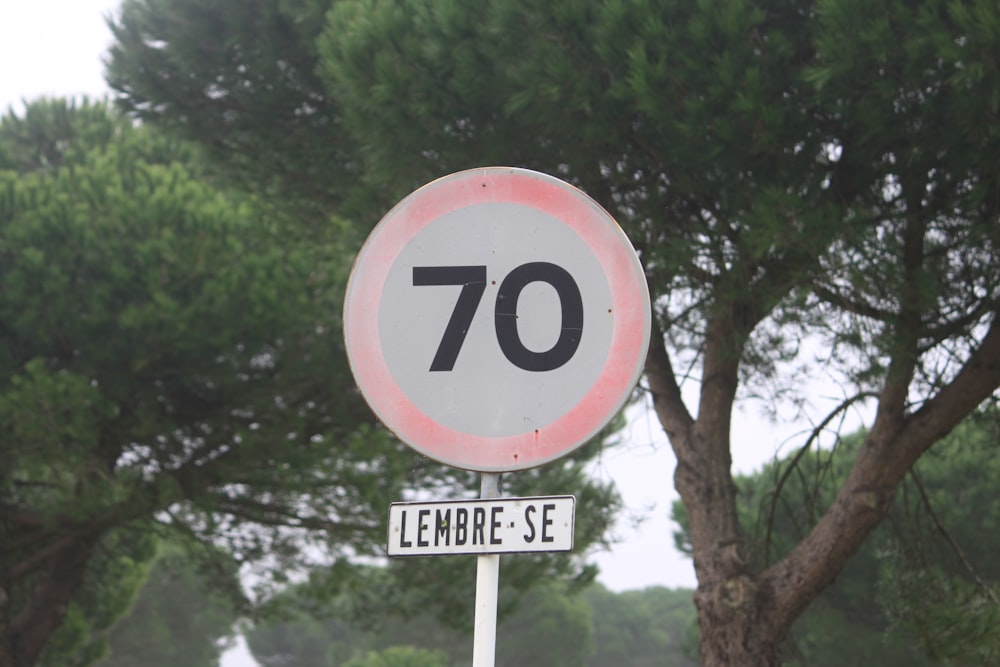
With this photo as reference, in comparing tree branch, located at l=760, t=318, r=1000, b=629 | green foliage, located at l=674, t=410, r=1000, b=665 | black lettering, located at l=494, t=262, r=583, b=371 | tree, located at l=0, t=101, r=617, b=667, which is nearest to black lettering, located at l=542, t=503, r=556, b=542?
black lettering, located at l=494, t=262, r=583, b=371

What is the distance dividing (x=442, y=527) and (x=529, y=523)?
14cm

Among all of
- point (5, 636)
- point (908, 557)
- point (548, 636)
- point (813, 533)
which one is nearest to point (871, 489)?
point (813, 533)

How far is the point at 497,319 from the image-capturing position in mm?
1886

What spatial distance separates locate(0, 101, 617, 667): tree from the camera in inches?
376

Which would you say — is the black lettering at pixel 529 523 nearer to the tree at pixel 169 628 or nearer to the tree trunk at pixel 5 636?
the tree trunk at pixel 5 636

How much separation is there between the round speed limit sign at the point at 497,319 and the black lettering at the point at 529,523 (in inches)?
3.2

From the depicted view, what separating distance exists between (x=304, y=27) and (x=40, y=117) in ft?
21.6

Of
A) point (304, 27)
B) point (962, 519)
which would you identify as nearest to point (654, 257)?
point (304, 27)

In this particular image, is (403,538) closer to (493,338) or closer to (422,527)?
(422,527)

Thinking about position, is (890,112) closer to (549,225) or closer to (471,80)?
(471,80)

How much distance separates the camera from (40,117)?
42.5ft

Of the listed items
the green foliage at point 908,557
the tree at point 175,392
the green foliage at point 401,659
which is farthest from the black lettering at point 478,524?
the green foliage at point 401,659

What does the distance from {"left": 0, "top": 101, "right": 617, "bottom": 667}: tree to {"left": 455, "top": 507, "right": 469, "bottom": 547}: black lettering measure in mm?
6951

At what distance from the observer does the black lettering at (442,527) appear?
179 cm
